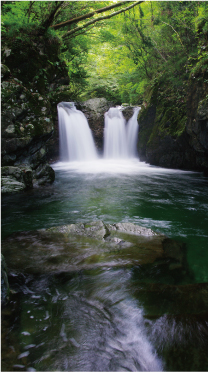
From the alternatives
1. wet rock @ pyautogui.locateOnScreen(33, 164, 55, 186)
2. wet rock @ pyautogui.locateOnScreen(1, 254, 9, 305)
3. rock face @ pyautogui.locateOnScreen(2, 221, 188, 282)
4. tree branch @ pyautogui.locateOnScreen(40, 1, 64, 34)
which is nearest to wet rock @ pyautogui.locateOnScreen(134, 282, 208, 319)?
rock face @ pyautogui.locateOnScreen(2, 221, 188, 282)

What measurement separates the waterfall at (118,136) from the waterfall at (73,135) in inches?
59.5


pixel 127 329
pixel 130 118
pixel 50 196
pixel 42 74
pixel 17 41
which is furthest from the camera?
pixel 130 118

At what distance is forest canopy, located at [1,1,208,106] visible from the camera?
7719 millimetres

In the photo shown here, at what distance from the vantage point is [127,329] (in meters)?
1.99

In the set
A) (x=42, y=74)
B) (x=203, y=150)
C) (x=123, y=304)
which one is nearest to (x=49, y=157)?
(x=42, y=74)

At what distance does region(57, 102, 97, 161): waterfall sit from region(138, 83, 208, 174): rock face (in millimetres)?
4226

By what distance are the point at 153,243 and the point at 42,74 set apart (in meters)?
8.00

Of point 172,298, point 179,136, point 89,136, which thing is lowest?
point 172,298

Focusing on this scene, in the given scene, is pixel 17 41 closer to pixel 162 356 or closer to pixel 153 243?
pixel 153 243

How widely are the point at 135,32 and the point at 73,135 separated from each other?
23.6 feet

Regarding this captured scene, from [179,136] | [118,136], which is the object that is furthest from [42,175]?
[118,136]

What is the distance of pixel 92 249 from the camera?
3.35 metres

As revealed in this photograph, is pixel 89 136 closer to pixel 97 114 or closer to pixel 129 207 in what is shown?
pixel 97 114

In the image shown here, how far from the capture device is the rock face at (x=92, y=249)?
116 inches
